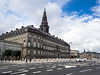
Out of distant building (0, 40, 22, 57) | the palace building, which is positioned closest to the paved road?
distant building (0, 40, 22, 57)

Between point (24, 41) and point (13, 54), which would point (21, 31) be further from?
point (13, 54)

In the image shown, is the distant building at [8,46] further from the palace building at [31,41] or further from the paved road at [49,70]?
the paved road at [49,70]

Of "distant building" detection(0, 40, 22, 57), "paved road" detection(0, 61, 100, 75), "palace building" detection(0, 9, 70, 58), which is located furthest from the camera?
"palace building" detection(0, 9, 70, 58)

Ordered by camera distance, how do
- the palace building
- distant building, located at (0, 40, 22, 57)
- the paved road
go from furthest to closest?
1. the palace building
2. distant building, located at (0, 40, 22, 57)
3. the paved road

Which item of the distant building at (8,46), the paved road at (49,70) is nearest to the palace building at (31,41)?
the distant building at (8,46)

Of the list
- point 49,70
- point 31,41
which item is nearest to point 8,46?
point 31,41

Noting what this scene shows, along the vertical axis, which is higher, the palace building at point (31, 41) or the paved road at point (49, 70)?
the palace building at point (31, 41)

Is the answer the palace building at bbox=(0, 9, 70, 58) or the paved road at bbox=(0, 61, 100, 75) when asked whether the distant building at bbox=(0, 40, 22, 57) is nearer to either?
the palace building at bbox=(0, 9, 70, 58)

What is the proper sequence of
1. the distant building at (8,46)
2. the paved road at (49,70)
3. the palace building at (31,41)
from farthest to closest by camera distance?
1. the palace building at (31,41)
2. the distant building at (8,46)
3. the paved road at (49,70)

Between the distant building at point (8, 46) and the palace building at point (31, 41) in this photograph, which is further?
the palace building at point (31, 41)

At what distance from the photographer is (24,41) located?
207ft

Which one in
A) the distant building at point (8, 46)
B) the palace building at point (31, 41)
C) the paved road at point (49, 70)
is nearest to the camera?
the paved road at point (49, 70)

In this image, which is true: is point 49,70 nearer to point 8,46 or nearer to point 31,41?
point 8,46

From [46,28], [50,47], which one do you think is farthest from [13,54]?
[46,28]
